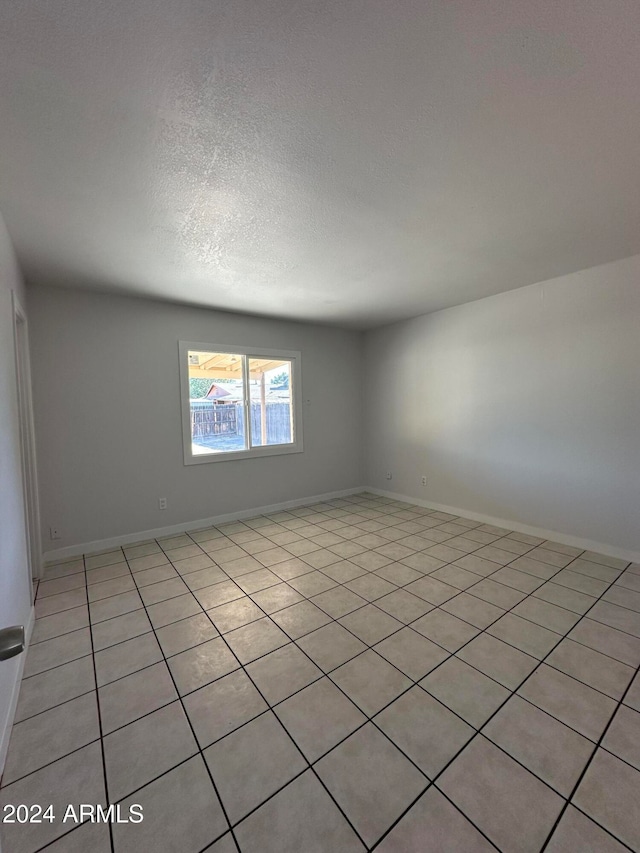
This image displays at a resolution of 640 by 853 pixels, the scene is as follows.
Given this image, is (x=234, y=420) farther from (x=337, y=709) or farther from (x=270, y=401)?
(x=337, y=709)

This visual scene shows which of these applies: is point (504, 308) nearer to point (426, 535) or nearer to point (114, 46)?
point (426, 535)

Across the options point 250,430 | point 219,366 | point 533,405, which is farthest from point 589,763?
point 219,366

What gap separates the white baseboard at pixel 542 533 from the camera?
9.76ft

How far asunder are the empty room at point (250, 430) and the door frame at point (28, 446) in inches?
2.0

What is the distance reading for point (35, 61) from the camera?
1121 mm

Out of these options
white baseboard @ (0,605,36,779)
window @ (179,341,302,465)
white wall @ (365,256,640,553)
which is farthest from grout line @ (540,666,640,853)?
window @ (179,341,302,465)

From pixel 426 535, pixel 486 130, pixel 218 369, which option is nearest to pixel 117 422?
pixel 218 369

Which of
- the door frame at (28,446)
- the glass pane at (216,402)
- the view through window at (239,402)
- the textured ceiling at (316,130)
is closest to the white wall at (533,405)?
the textured ceiling at (316,130)

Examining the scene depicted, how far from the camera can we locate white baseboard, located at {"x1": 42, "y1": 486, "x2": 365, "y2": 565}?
3.22m

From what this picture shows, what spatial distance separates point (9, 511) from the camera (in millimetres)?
1851

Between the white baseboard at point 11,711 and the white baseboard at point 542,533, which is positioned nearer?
the white baseboard at point 11,711

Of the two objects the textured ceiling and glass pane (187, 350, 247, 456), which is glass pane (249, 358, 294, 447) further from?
the textured ceiling

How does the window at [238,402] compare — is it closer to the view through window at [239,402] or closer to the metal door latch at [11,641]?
the view through window at [239,402]

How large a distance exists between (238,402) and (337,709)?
339cm
